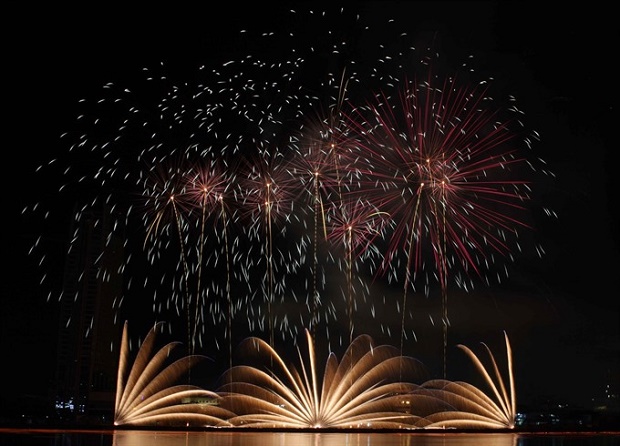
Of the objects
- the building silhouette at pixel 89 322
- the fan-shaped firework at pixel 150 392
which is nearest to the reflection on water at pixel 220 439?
the fan-shaped firework at pixel 150 392

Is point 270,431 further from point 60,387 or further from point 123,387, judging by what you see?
point 60,387

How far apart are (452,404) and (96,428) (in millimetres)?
22310

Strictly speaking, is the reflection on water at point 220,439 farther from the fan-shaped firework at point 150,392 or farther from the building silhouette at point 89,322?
the building silhouette at point 89,322

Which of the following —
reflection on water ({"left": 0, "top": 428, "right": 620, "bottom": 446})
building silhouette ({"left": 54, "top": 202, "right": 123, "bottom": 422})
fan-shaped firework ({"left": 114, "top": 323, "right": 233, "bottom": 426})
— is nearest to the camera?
reflection on water ({"left": 0, "top": 428, "right": 620, "bottom": 446})

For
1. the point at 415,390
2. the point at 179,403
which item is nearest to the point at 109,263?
the point at 179,403

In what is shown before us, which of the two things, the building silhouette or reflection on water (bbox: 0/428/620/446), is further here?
the building silhouette

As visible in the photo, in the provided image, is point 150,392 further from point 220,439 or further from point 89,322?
point 89,322

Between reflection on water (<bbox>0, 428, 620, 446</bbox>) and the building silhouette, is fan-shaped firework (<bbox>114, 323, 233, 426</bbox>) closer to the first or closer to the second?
reflection on water (<bbox>0, 428, 620, 446</bbox>)

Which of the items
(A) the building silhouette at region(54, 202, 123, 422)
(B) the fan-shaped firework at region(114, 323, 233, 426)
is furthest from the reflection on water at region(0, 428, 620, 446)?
(A) the building silhouette at region(54, 202, 123, 422)

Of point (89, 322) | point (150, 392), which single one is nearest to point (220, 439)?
point (150, 392)

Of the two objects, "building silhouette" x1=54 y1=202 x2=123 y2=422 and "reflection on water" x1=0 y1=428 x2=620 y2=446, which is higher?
"building silhouette" x1=54 y1=202 x2=123 y2=422

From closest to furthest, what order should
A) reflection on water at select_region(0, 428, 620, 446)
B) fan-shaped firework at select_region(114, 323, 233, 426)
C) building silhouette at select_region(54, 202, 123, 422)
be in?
reflection on water at select_region(0, 428, 620, 446)
fan-shaped firework at select_region(114, 323, 233, 426)
building silhouette at select_region(54, 202, 123, 422)

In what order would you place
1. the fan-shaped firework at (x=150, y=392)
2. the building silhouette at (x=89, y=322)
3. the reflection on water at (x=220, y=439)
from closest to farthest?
the reflection on water at (x=220, y=439) → the fan-shaped firework at (x=150, y=392) → the building silhouette at (x=89, y=322)

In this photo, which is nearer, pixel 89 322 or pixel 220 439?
pixel 220 439
